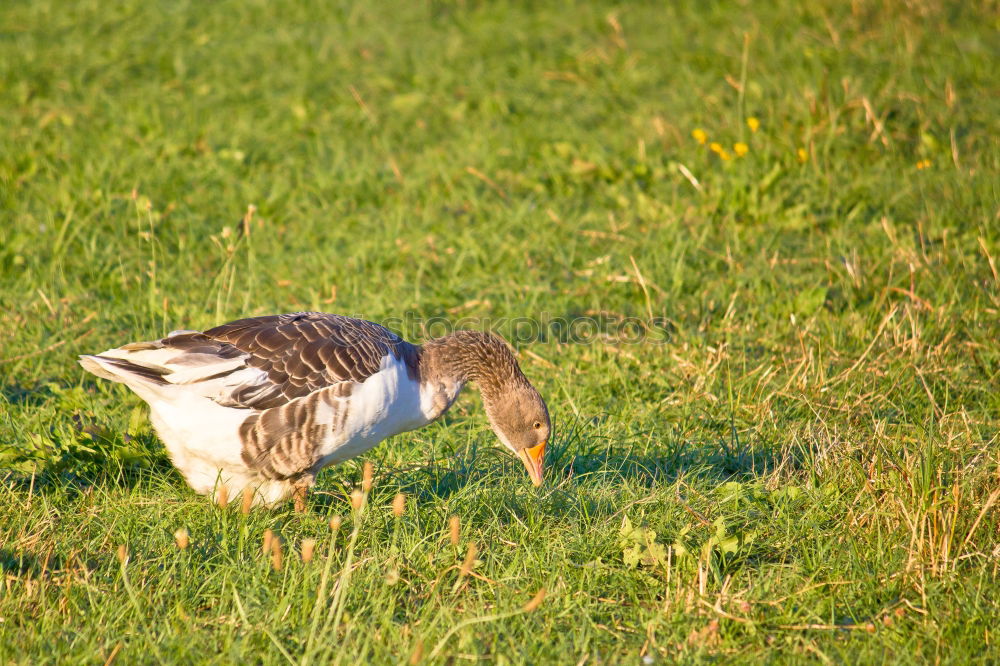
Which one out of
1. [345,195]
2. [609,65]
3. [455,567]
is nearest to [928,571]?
[455,567]

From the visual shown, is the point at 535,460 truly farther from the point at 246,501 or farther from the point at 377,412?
the point at 246,501

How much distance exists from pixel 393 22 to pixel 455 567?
312 inches

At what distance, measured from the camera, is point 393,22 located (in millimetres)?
10430

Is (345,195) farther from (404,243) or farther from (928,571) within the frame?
(928,571)

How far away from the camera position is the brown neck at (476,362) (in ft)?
14.9

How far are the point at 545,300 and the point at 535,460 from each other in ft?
6.41

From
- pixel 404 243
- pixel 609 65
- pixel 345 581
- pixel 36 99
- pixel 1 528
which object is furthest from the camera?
pixel 609 65

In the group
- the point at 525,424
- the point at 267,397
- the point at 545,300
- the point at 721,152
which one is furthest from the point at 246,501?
the point at 721,152

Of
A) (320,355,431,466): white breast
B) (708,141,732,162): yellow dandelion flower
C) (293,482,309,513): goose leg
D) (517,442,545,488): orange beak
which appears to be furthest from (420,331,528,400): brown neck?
(708,141,732,162): yellow dandelion flower

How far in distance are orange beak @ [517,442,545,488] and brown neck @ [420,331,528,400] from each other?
31 cm

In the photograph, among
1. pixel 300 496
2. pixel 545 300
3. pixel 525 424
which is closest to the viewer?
pixel 300 496

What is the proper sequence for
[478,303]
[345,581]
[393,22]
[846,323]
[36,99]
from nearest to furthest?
[345,581] → [846,323] → [478,303] → [36,99] → [393,22]

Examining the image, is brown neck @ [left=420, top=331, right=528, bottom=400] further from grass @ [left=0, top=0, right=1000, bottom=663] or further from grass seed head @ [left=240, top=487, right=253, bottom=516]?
grass seed head @ [left=240, top=487, right=253, bottom=516]

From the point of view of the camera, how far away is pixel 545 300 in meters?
6.23
